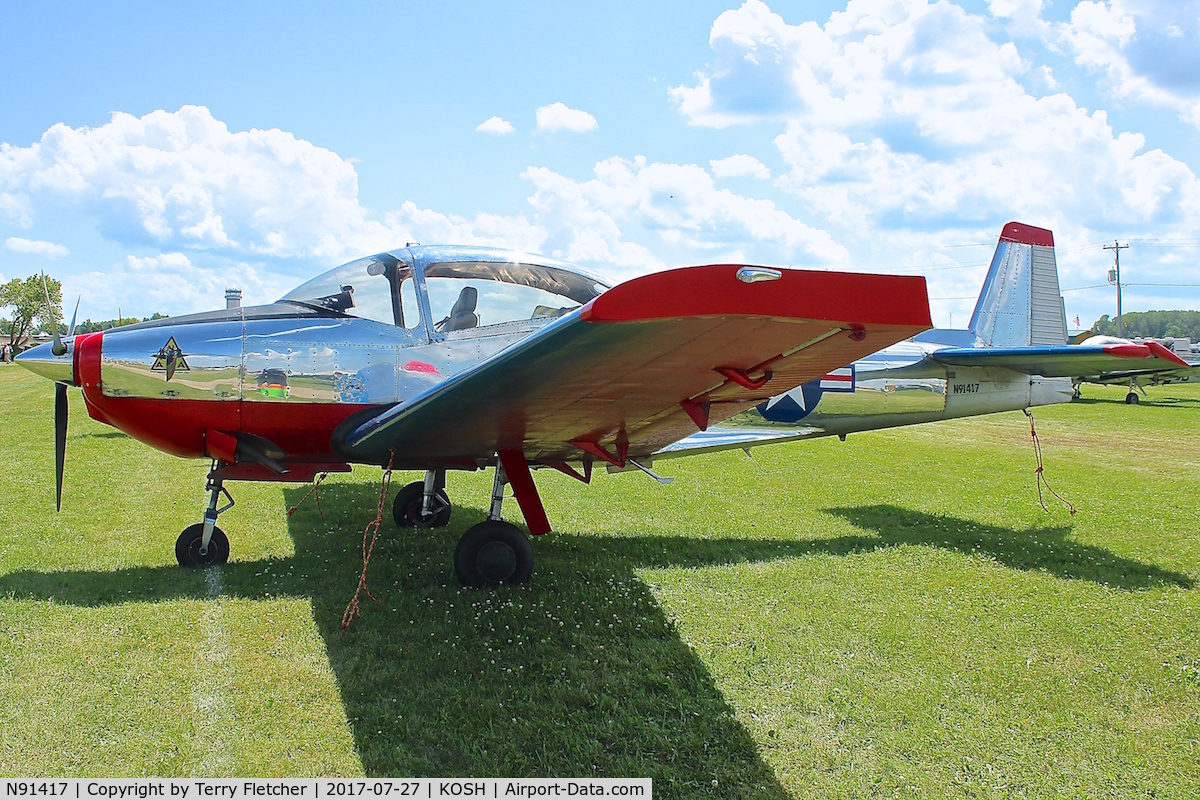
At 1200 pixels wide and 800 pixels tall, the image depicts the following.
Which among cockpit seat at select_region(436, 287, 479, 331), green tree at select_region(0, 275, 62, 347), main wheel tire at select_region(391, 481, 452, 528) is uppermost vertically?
green tree at select_region(0, 275, 62, 347)

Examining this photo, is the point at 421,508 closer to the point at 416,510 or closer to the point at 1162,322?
the point at 416,510

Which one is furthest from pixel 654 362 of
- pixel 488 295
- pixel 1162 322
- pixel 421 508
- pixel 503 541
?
pixel 1162 322

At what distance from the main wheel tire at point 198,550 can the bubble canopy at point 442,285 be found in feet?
6.11

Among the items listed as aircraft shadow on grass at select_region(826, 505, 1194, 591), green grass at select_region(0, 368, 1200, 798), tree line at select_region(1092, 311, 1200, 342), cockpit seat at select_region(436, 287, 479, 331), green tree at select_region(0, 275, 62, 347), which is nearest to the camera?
green grass at select_region(0, 368, 1200, 798)

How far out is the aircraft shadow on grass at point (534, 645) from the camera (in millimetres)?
3049

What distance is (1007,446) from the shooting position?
14227 mm

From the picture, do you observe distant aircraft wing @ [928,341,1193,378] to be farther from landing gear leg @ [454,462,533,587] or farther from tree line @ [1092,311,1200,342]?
tree line @ [1092,311,1200,342]

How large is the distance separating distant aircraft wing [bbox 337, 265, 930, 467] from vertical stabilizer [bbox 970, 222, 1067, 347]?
5.52 meters

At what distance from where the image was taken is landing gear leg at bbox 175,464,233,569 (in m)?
5.39

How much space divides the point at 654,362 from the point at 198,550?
4.25 meters

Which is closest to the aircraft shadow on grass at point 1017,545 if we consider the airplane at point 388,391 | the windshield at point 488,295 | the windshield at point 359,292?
the airplane at point 388,391

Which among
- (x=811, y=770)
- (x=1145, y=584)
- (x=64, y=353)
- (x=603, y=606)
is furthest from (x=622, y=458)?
(x=1145, y=584)

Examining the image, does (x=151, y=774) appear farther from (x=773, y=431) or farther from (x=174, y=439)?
(x=773, y=431)

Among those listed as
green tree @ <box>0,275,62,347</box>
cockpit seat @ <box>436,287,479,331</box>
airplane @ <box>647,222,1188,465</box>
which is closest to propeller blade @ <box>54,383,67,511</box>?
cockpit seat @ <box>436,287,479,331</box>
